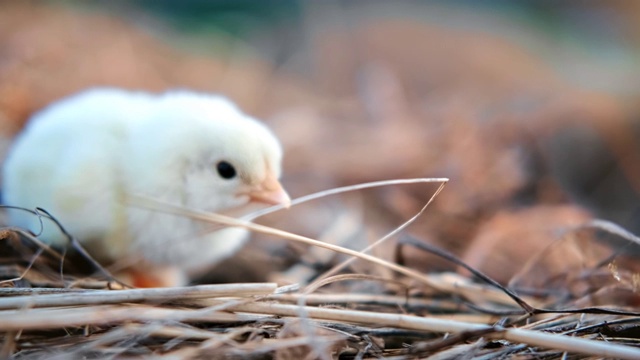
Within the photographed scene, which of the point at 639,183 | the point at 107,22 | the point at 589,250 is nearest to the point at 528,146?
the point at 639,183

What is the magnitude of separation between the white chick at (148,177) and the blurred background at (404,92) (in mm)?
364

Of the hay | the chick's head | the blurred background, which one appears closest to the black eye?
the chick's head

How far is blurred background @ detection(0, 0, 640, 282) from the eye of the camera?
2.27 m

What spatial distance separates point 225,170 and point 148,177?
19 cm

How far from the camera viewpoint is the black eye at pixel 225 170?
143 cm

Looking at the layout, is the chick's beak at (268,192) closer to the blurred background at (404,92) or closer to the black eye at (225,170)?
the black eye at (225,170)

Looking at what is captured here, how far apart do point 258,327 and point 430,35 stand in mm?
4354

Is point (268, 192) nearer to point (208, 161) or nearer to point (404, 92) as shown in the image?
point (208, 161)

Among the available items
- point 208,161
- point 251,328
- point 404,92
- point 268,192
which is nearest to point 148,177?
point 208,161

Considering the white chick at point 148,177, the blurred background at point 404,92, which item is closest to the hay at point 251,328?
Result: the white chick at point 148,177

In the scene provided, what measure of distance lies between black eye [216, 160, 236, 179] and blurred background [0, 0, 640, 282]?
1.32 ft

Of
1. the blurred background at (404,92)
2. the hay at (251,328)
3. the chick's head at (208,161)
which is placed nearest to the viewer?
the hay at (251,328)

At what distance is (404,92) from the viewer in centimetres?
428

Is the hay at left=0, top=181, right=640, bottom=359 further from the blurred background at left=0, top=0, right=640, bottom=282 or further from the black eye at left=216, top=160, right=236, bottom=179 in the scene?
the blurred background at left=0, top=0, right=640, bottom=282
